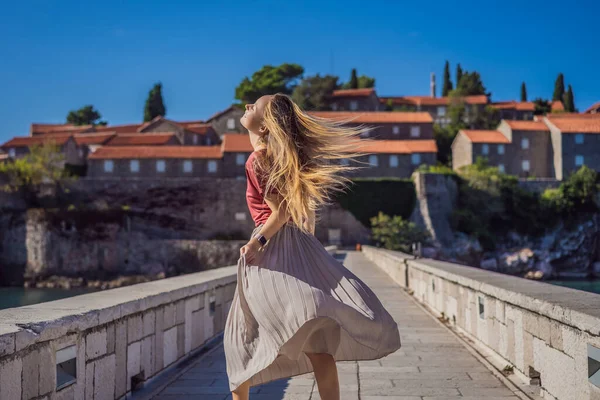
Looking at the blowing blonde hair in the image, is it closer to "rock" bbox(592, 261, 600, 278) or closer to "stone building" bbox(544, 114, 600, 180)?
"rock" bbox(592, 261, 600, 278)

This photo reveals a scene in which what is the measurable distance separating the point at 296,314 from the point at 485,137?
59491mm

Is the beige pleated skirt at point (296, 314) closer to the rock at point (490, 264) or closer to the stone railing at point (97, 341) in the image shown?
the stone railing at point (97, 341)

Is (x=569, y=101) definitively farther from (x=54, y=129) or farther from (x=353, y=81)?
(x=54, y=129)

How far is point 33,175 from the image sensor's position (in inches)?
Answer: 2058

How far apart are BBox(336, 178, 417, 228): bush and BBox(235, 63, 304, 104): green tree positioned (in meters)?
24.5

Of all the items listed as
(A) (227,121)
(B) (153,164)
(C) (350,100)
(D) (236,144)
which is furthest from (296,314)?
(C) (350,100)

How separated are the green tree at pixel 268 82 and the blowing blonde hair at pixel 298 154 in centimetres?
6962

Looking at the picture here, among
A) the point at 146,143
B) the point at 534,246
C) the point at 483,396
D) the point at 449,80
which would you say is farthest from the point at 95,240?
the point at 449,80

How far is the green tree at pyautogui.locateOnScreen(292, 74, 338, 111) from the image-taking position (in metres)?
69.2

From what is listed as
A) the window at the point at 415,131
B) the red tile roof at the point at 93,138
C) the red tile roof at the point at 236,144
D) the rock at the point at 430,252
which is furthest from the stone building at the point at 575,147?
the red tile roof at the point at 93,138

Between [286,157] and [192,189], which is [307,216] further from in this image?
[192,189]

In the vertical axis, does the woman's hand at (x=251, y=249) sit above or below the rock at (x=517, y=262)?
above

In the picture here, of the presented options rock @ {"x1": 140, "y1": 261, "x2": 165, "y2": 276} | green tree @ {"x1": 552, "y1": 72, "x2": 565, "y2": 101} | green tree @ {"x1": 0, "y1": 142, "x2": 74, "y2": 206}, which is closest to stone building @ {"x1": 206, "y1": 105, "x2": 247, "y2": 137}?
green tree @ {"x1": 0, "y1": 142, "x2": 74, "y2": 206}

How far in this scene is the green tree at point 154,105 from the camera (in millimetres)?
85312
